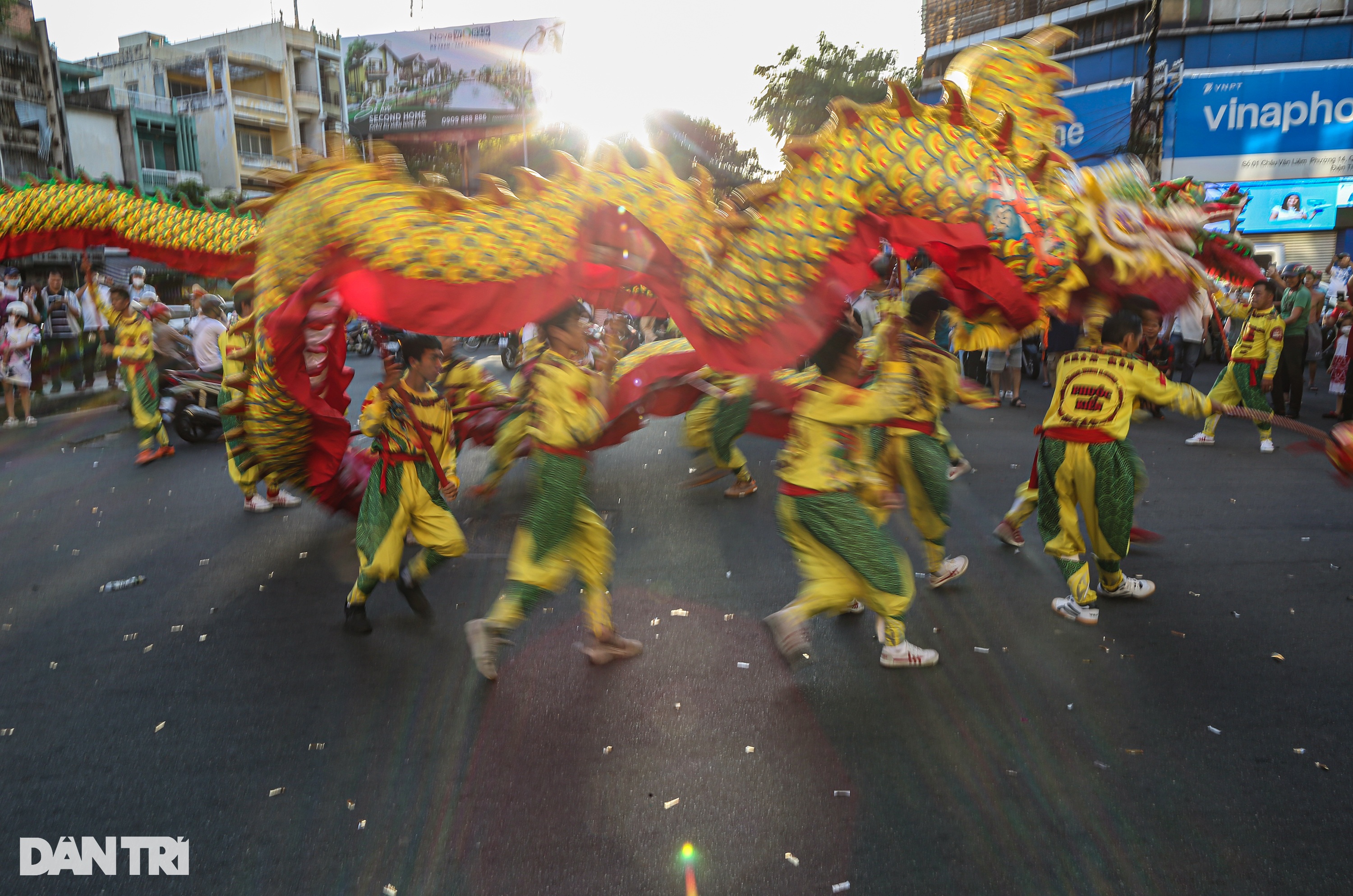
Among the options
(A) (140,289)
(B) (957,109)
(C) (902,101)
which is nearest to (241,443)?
(C) (902,101)

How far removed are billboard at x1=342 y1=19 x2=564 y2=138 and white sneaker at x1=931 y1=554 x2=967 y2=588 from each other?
26.9m

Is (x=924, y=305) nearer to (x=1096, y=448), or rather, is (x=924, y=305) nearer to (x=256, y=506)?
(x=1096, y=448)

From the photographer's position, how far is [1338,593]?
4.37 m

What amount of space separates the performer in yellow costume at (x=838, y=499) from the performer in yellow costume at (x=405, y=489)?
172 cm

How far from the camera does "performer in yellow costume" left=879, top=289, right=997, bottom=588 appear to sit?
174 inches

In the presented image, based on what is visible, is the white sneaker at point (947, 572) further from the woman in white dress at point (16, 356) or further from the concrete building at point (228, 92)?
the concrete building at point (228, 92)

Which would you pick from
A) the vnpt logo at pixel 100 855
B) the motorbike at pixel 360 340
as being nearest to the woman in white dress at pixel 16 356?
the motorbike at pixel 360 340

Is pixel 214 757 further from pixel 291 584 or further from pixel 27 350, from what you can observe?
pixel 27 350

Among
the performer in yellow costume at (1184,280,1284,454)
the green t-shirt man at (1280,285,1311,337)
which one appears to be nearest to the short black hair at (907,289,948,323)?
the performer in yellow costume at (1184,280,1284,454)

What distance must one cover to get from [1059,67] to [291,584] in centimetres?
471

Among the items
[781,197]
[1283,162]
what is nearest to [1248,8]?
[1283,162]

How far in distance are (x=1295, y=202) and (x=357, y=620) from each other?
20.7m

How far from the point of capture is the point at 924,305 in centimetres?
456

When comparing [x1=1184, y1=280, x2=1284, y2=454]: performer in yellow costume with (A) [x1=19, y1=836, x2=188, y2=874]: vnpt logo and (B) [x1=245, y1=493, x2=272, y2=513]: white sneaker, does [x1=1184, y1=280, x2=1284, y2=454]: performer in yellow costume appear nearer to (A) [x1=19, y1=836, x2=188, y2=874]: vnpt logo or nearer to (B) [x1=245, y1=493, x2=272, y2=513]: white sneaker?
(B) [x1=245, y1=493, x2=272, y2=513]: white sneaker
